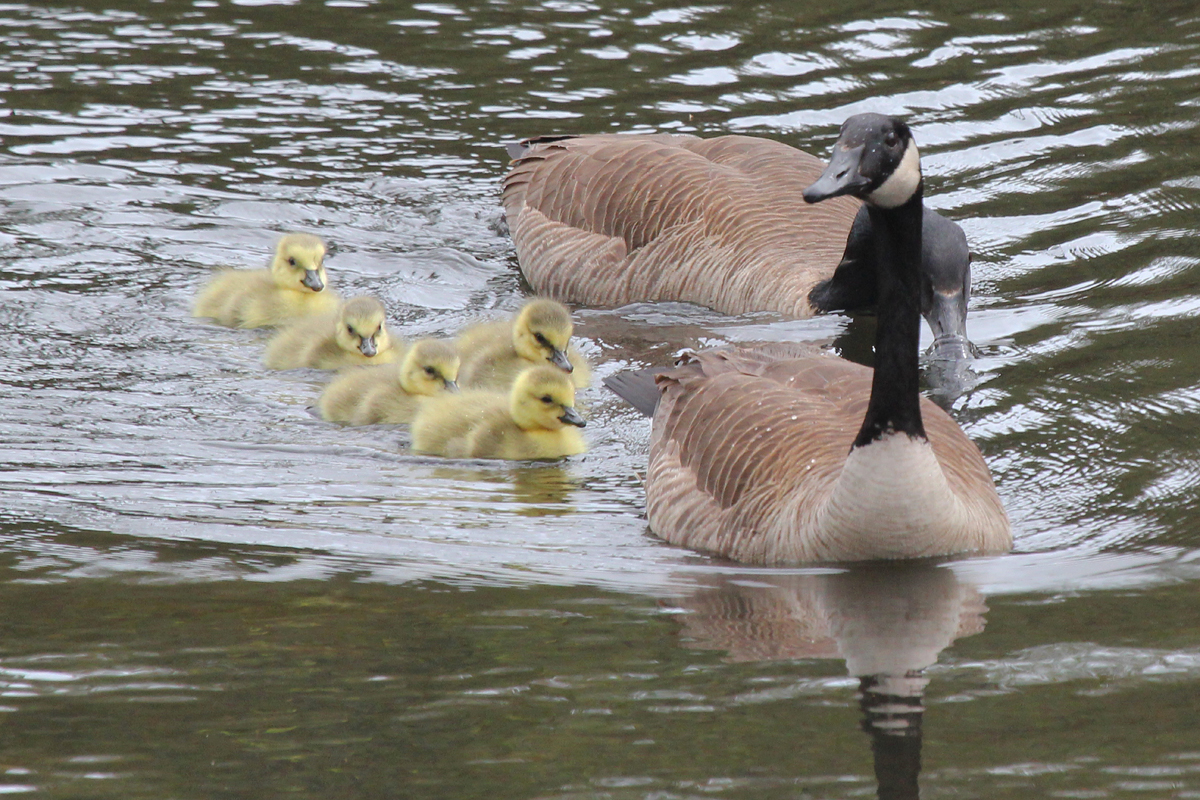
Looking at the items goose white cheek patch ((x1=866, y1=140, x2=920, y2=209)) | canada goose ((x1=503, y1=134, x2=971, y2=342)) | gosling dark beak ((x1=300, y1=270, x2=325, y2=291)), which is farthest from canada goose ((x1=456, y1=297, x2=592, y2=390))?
goose white cheek patch ((x1=866, y1=140, x2=920, y2=209))

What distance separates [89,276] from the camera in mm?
9375

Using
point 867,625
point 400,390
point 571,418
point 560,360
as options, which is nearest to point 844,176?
point 867,625

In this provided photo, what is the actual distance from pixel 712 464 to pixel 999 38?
8258 millimetres

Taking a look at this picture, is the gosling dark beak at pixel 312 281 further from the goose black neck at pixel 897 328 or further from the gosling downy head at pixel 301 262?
the goose black neck at pixel 897 328

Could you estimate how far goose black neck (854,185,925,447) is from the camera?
5.43m

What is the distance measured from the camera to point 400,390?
7.76m

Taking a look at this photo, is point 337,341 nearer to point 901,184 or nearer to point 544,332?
point 544,332

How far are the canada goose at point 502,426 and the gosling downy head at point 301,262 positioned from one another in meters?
1.67

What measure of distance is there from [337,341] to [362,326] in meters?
0.30

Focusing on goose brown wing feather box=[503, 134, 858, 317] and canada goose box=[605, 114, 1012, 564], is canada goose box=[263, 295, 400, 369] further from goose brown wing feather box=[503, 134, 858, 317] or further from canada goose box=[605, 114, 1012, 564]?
canada goose box=[605, 114, 1012, 564]

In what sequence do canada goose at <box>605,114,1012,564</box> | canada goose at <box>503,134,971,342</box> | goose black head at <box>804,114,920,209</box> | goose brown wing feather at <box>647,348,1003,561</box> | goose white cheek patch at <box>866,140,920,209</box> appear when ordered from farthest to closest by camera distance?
canada goose at <box>503,134,971,342</box> < goose brown wing feather at <box>647,348,1003,561</box> < canada goose at <box>605,114,1012,564</box> < goose white cheek patch at <box>866,140,920,209</box> < goose black head at <box>804,114,920,209</box>

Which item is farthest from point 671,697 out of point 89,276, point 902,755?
point 89,276

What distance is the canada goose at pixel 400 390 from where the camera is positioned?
25.2 feet

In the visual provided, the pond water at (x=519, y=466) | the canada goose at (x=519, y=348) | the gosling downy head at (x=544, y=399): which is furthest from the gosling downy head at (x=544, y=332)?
the gosling downy head at (x=544, y=399)
